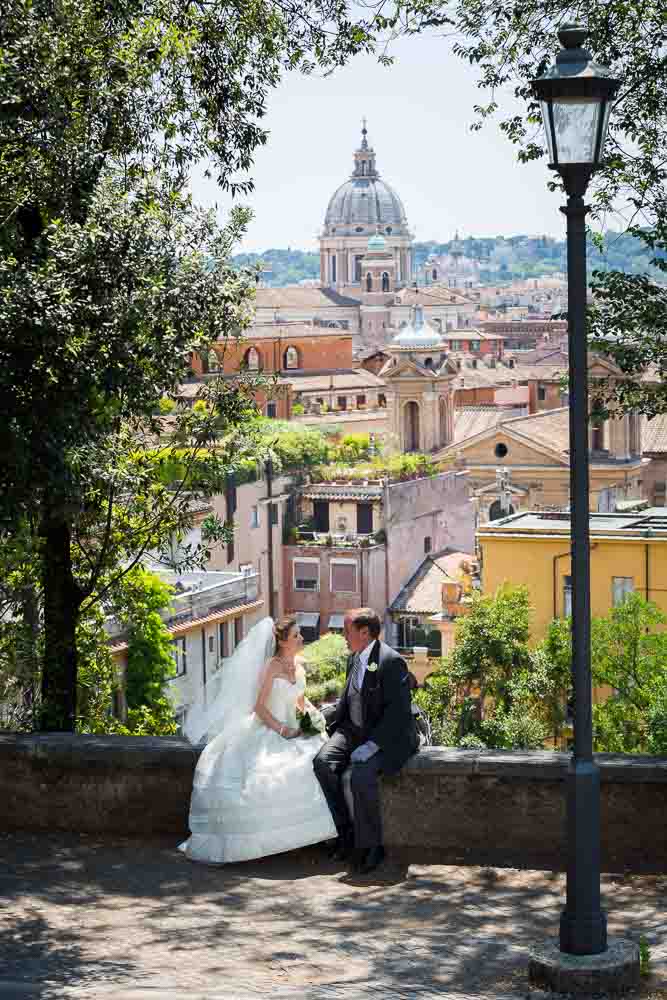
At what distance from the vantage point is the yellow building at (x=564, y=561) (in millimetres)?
40312

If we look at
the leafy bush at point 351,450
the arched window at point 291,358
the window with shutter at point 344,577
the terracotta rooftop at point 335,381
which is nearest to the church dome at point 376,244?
the terracotta rooftop at point 335,381

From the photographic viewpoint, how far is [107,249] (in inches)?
324

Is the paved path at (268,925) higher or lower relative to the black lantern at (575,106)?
lower

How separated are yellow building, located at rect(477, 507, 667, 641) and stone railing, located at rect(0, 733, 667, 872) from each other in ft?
105

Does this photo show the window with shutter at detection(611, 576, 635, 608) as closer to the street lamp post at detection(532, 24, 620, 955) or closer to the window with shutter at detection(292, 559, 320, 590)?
the window with shutter at detection(292, 559, 320, 590)

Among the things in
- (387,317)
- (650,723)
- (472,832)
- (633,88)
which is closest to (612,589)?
(650,723)

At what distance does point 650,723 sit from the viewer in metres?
27.4

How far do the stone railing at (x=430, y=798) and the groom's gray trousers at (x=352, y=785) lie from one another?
0.25 metres

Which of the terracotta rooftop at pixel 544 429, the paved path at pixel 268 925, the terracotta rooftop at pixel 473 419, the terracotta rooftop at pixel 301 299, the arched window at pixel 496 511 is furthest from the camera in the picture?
the terracotta rooftop at pixel 301 299

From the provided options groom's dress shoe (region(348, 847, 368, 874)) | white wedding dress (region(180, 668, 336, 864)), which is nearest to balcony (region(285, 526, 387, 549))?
white wedding dress (region(180, 668, 336, 864))

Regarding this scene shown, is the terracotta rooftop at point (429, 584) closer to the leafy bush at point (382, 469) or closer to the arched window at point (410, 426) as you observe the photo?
the leafy bush at point (382, 469)

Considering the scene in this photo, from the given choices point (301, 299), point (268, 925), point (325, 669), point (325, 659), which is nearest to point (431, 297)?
point (301, 299)

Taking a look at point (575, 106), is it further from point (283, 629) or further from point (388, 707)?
point (283, 629)

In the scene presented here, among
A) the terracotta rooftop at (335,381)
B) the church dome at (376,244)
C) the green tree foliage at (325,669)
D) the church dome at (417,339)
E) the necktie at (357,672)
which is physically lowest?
the green tree foliage at (325,669)
